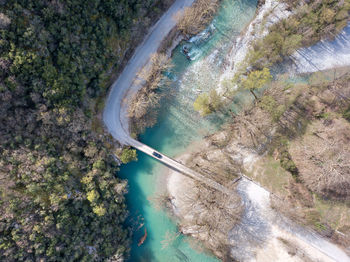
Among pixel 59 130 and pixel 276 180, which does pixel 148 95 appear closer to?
pixel 59 130

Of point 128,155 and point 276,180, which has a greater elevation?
point 276,180

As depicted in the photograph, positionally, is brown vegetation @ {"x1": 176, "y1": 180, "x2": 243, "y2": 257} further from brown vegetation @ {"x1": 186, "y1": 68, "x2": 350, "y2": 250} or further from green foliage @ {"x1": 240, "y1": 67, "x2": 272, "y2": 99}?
green foliage @ {"x1": 240, "y1": 67, "x2": 272, "y2": 99}

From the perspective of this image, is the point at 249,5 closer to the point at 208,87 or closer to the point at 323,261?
the point at 208,87

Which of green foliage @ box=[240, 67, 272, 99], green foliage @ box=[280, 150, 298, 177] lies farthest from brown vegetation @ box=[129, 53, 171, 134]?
green foliage @ box=[280, 150, 298, 177]

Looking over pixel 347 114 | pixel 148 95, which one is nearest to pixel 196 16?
pixel 148 95

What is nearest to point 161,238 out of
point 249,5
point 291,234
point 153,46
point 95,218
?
point 95,218
